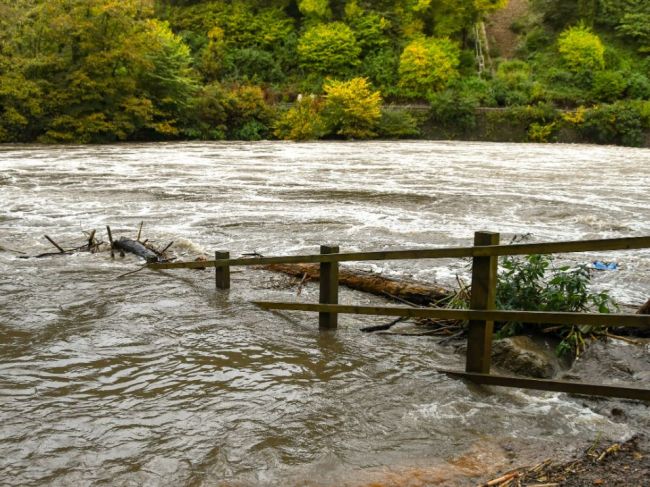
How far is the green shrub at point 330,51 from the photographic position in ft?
150

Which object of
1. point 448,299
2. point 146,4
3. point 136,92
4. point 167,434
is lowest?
point 167,434

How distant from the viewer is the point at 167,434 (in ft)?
11.8

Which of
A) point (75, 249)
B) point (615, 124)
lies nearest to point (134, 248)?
point (75, 249)

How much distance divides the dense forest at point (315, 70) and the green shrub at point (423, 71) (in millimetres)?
104

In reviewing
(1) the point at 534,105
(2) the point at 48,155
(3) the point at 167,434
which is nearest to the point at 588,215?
(3) the point at 167,434

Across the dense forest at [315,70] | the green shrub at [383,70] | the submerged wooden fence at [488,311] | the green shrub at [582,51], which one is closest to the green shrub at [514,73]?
the dense forest at [315,70]

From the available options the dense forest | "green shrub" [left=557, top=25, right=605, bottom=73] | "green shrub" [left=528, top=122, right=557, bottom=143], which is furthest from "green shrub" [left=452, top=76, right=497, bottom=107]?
"green shrub" [left=557, top=25, right=605, bottom=73]

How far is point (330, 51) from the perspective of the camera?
4569cm

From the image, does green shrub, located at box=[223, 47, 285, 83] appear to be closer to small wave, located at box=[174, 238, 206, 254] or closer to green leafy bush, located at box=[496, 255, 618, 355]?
small wave, located at box=[174, 238, 206, 254]

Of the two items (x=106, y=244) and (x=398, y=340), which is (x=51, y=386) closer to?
(x=398, y=340)

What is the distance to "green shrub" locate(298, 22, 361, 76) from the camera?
150 feet

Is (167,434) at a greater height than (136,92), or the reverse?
(136,92)

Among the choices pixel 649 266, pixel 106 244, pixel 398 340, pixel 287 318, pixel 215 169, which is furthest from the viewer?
pixel 215 169

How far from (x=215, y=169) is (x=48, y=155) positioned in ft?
30.7
